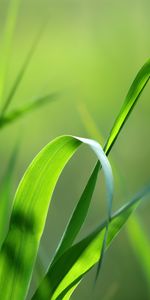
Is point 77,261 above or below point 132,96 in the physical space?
below

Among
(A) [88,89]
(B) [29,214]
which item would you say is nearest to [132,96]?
(B) [29,214]

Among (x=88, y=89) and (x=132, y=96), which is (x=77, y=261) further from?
(x=88, y=89)

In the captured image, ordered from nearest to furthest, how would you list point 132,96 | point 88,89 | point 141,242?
point 132,96 → point 141,242 → point 88,89

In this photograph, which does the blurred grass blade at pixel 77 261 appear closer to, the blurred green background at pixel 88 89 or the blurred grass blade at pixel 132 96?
the blurred grass blade at pixel 132 96

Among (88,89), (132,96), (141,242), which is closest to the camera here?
(132,96)

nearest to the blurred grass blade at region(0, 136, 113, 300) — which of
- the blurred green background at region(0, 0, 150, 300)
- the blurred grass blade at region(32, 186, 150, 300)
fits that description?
the blurred grass blade at region(32, 186, 150, 300)

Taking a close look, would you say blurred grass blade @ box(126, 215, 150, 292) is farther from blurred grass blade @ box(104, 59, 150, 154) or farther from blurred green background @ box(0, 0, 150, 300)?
blurred green background @ box(0, 0, 150, 300)

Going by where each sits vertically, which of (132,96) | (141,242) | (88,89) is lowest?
(88,89)

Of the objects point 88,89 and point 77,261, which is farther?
point 88,89
